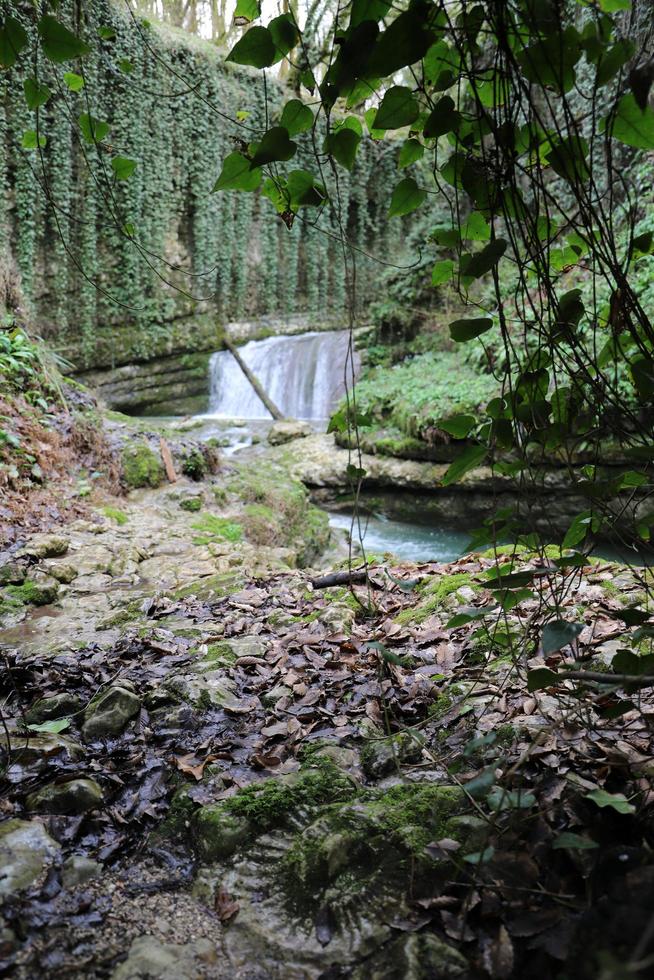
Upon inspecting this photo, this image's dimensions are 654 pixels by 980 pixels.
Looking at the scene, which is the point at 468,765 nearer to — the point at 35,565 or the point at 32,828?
the point at 32,828

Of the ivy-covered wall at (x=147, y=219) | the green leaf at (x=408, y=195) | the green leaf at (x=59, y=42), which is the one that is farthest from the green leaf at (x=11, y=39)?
the ivy-covered wall at (x=147, y=219)

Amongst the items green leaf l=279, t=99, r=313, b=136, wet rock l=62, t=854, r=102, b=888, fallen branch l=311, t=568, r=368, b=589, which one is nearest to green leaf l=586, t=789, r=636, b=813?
wet rock l=62, t=854, r=102, b=888

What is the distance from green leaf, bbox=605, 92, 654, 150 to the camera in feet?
3.49

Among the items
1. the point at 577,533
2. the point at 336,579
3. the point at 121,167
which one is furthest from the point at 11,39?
the point at 336,579

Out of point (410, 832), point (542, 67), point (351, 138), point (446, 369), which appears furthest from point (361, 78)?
point (446, 369)

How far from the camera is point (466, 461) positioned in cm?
129

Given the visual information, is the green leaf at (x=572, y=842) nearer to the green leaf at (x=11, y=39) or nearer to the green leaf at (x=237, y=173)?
the green leaf at (x=237, y=173)

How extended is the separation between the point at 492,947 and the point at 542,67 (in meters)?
1.63

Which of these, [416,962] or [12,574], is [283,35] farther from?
[12,574]

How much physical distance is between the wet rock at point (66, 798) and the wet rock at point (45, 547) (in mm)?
3099

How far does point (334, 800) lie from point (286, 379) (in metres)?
12.9

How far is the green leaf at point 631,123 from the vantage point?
1062mm

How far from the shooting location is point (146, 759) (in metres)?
1.79

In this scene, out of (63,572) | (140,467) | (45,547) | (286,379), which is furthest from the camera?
(286,379)
